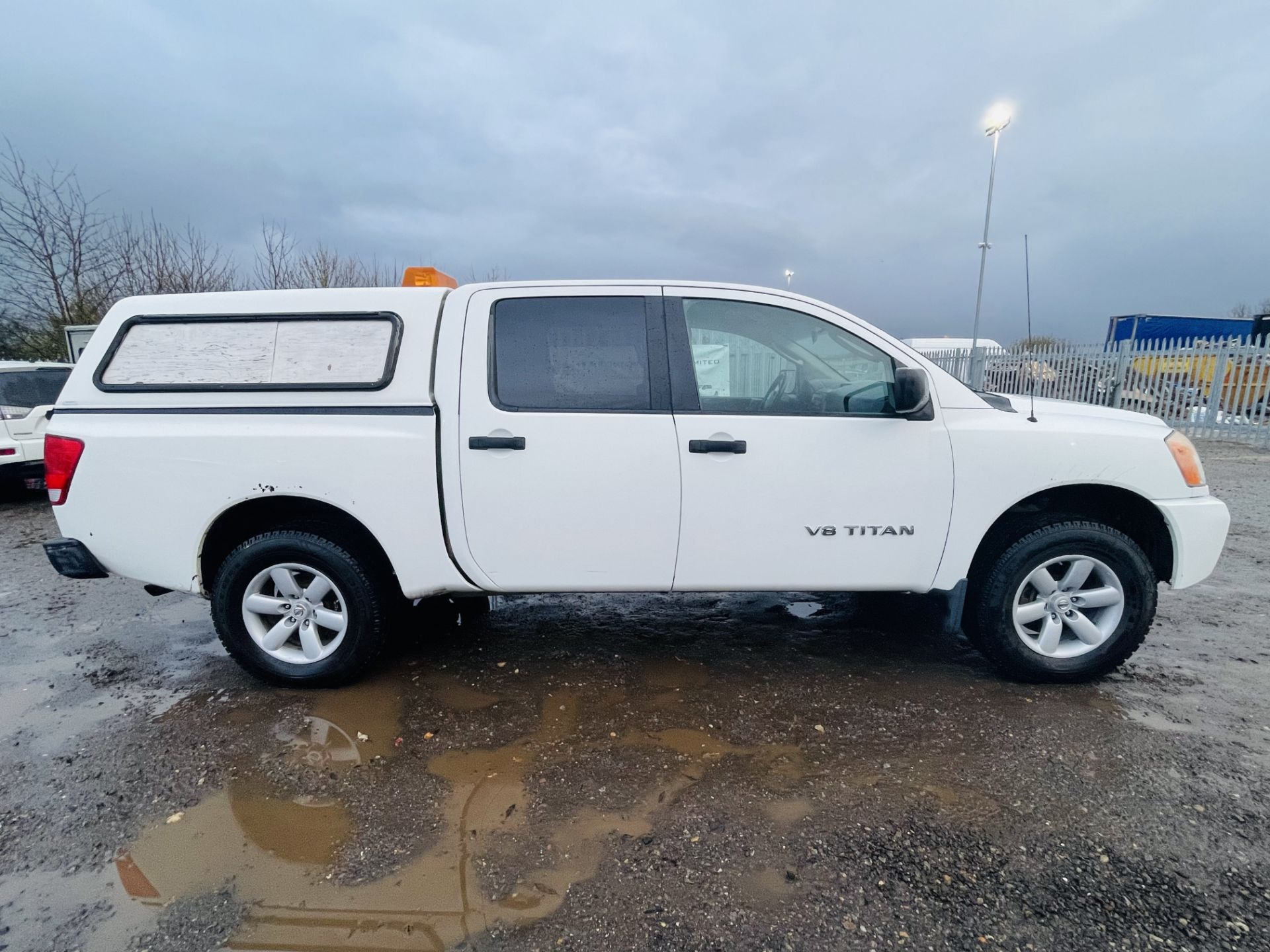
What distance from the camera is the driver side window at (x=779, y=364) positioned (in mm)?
2926

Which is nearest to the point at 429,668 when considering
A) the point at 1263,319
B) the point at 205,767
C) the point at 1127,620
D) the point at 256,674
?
the point at 256,674

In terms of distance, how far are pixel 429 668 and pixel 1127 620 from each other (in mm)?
3480

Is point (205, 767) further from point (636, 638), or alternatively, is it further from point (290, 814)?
point (636, 638)

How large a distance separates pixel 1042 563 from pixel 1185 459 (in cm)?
83

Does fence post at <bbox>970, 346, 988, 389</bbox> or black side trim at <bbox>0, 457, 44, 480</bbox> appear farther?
fence post at <bbox>970, 346, 988, 389</bbox>

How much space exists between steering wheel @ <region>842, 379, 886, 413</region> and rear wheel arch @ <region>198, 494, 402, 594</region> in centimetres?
227

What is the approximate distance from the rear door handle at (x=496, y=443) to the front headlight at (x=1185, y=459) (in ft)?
9.83

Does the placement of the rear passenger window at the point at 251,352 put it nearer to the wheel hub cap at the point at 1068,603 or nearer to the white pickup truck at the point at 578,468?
the white pickup truck at the point at 578,468

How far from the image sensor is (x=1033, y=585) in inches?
120

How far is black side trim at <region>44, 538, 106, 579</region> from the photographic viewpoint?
119 inches

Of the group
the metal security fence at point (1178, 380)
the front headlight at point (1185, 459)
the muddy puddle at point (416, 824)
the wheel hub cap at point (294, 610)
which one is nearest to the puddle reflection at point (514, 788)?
the muddy puddle at point (416, 824)

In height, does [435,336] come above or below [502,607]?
above

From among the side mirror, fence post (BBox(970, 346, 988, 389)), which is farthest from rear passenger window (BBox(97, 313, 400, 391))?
fence post (BBox(970, 346, 988, 389))

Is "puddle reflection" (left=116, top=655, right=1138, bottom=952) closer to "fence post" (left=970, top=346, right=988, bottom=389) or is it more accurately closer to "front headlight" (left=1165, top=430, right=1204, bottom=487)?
"front headlight" (left=1165, top=430, right=1204, bottom=487)
